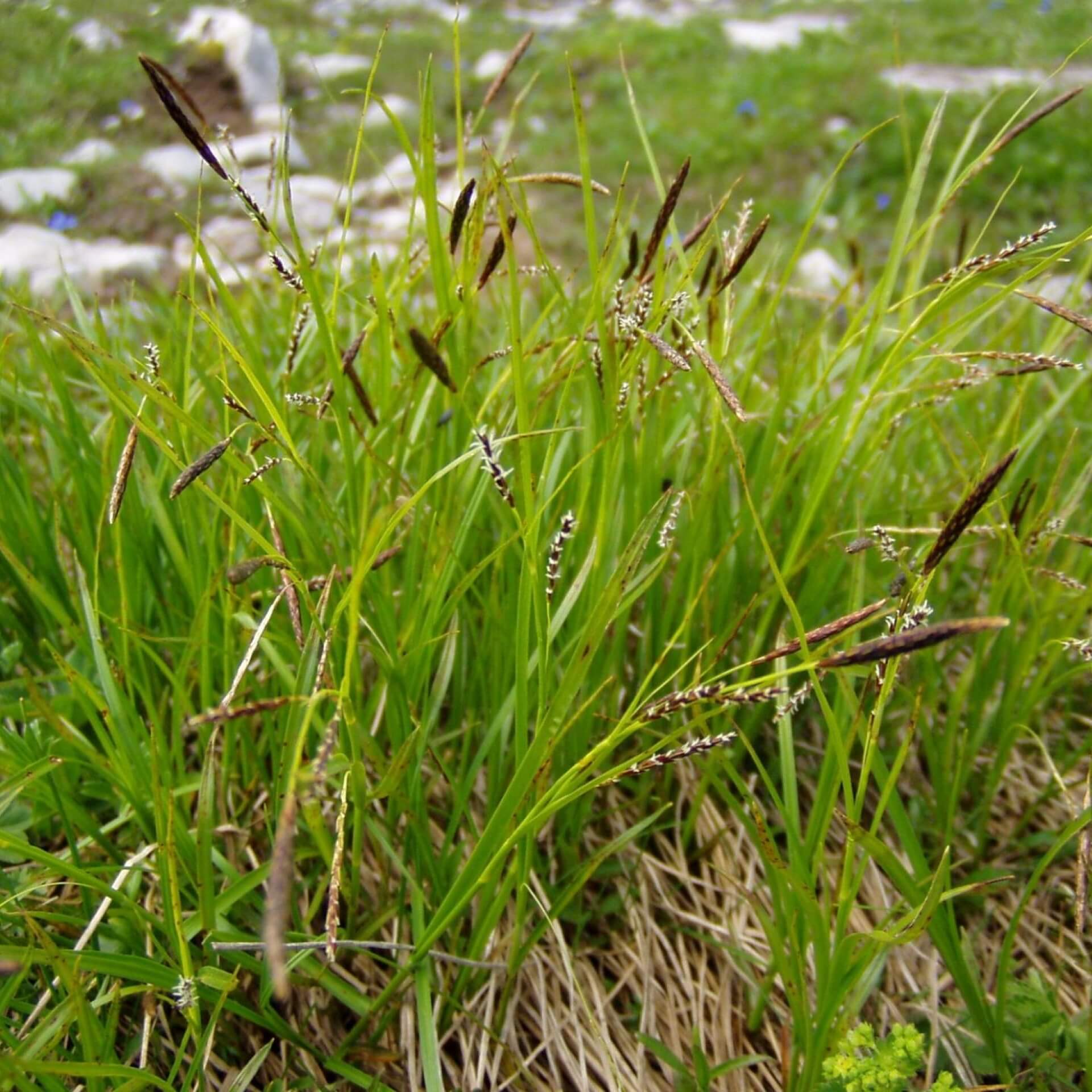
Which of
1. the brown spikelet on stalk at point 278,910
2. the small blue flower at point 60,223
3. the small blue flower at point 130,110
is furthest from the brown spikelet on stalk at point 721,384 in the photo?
the small blue flower at point 130,110

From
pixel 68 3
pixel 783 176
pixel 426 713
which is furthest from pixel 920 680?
pixel 68 3


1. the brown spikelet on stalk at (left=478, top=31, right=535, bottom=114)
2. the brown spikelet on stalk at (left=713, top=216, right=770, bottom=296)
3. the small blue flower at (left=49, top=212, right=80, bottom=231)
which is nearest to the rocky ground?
the small blue flower at (left=49, top=212, right=80, bottom=231)

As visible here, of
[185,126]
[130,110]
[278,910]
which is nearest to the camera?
[278,910]

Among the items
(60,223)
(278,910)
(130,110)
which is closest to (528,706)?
(278,910)

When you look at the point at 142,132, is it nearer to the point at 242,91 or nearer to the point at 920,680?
the point at 242,91

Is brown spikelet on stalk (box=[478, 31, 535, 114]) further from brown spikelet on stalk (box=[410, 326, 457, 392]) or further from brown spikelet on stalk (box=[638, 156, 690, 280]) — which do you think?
brown spikelet on stalk (box=[410, 326, 457, 392])

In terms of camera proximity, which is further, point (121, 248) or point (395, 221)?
point (395, 221)

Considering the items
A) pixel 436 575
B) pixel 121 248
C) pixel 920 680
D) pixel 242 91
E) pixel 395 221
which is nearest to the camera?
pixel 436 575

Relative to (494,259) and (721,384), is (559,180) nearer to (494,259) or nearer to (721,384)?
(494,259)
